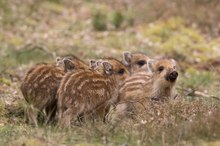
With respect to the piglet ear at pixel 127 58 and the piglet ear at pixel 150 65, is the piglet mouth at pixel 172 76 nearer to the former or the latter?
the piglet ear at pixel 150 65

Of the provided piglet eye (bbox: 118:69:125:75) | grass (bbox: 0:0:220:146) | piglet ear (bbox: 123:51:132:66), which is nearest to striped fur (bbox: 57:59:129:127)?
grass (bbox: 0:0:220:146)

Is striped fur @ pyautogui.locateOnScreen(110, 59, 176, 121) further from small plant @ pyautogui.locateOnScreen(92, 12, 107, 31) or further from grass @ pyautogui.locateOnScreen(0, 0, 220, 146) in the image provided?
small plant @ pyautogui.locateOnScreen(92, 12, 107, 31)

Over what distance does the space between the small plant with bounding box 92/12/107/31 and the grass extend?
0.07m

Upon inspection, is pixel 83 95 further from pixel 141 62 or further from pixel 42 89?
pixel 141 62

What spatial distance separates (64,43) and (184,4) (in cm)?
389

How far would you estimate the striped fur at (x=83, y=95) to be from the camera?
10.1 metres

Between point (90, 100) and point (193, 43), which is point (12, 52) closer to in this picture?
point (193, 43)

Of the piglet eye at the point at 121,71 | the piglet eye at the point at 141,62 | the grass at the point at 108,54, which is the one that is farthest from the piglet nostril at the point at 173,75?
the piglet eye at the point at 141,62

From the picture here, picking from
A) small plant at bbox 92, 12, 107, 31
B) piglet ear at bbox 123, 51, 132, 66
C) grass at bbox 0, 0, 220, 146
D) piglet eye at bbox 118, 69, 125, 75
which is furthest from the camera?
small plant at bbox 92, 12, 107, 31

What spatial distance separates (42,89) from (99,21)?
9.19 meters

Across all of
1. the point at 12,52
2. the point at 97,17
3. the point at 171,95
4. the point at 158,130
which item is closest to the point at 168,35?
the point at 97,17

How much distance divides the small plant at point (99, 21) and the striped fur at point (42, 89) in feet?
29.0

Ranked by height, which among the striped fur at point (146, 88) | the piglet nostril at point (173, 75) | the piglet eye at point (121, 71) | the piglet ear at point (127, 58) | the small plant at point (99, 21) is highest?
the small plant at point (99, 21)

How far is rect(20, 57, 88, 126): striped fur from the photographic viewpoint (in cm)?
1062
